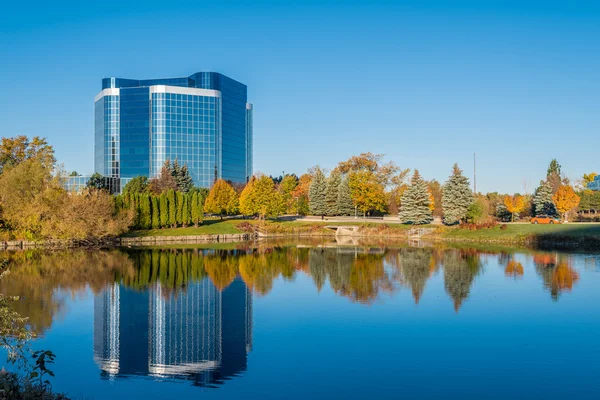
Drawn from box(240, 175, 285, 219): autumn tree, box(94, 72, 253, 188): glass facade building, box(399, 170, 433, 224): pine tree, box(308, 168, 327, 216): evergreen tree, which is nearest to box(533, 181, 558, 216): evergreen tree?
box(399, 170, 433, 224): pine tree

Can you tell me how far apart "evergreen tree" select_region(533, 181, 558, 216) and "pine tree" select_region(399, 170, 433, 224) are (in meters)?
15.3

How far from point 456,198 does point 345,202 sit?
67.4 ft

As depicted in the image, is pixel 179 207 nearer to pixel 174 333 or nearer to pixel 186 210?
pixel 186 210

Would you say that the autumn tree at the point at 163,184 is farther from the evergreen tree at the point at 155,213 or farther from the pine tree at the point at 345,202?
the pine tree at the point at 345,202

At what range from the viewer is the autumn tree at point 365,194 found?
244 feet

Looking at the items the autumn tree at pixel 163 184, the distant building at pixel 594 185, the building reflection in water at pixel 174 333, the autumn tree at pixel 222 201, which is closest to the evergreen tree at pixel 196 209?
the autumn tree at pixel 222 201

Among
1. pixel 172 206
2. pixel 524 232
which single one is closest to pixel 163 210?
pixel 172 206

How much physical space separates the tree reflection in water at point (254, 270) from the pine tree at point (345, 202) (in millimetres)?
31508

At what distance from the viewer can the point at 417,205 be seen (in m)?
66.4

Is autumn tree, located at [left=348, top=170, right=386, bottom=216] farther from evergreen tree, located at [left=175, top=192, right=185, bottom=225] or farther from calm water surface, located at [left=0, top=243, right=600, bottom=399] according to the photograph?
calm water surface, located at [left=0, top=243, right=600, bottom=399]

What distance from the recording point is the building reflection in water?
15055 millimetres

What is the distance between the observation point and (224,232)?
207 ft

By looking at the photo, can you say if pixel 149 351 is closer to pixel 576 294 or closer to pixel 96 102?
pixel 576 294

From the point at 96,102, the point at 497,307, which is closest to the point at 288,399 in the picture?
the point at 497,307
